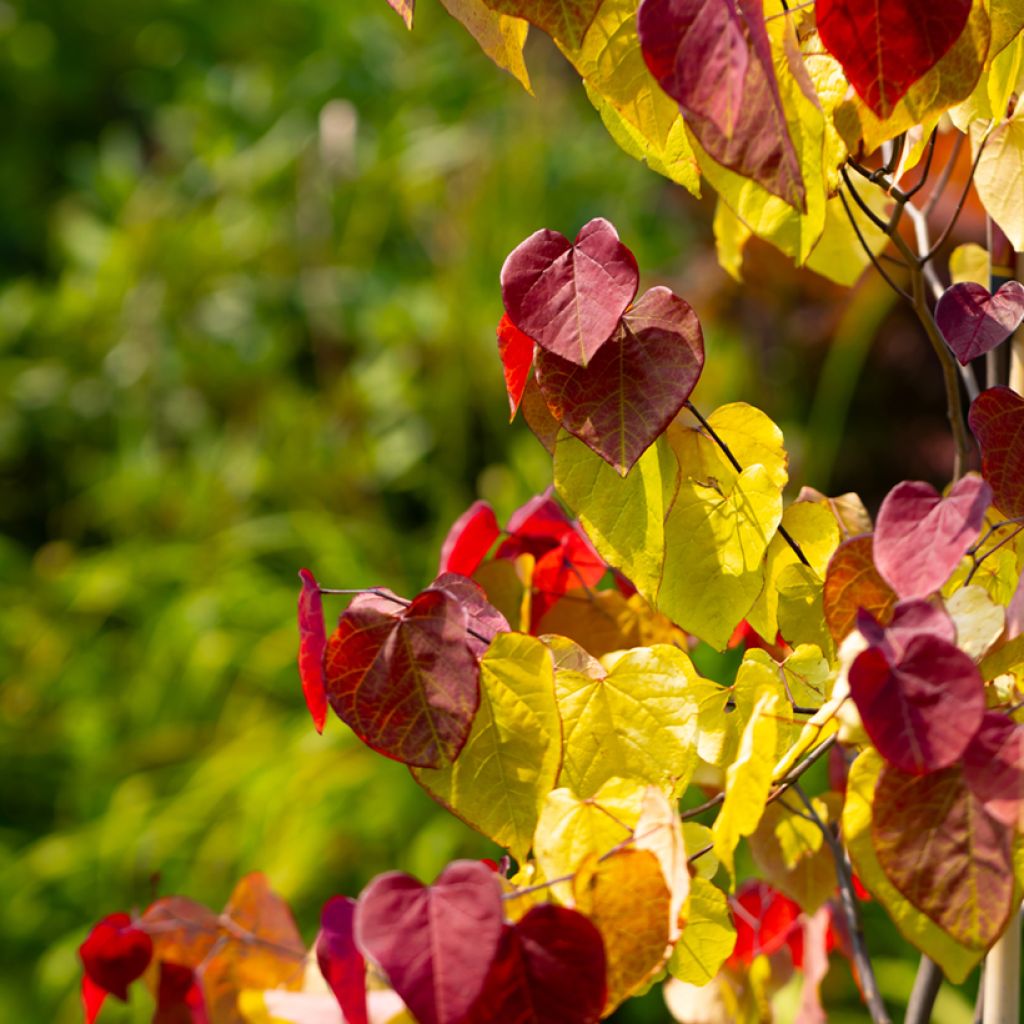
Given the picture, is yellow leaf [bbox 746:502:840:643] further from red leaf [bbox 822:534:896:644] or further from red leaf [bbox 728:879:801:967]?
red leaf [bbox 728:879:801:967]

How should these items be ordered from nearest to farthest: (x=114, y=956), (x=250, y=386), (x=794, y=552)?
(x=794, y=552) → (x=114, y=956) → (x=250, y=386)

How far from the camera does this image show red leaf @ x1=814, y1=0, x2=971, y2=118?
0.48 metres

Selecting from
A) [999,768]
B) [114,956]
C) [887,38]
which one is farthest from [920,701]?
[114,956]

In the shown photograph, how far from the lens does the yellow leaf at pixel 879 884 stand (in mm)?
501

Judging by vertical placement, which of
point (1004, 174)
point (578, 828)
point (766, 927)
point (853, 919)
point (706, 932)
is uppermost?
point (1004, 174)

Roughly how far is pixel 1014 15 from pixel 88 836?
2001 millimetres

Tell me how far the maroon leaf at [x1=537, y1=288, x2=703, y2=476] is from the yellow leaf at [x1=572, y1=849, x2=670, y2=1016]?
0.56 feet

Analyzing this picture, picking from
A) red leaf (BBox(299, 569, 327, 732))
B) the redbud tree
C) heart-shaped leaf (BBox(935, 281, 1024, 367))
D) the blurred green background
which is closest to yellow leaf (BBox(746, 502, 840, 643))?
the redbud tree

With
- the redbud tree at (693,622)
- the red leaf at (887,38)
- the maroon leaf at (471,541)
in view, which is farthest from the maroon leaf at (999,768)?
the maroon leaf at (471,541)

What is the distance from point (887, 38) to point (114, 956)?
696mm

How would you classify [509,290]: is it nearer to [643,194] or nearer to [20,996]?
[20,996]

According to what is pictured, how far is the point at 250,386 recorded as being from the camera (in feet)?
10.4

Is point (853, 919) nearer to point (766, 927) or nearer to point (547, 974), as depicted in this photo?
point (766, 927)

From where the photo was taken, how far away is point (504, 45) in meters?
0.55
